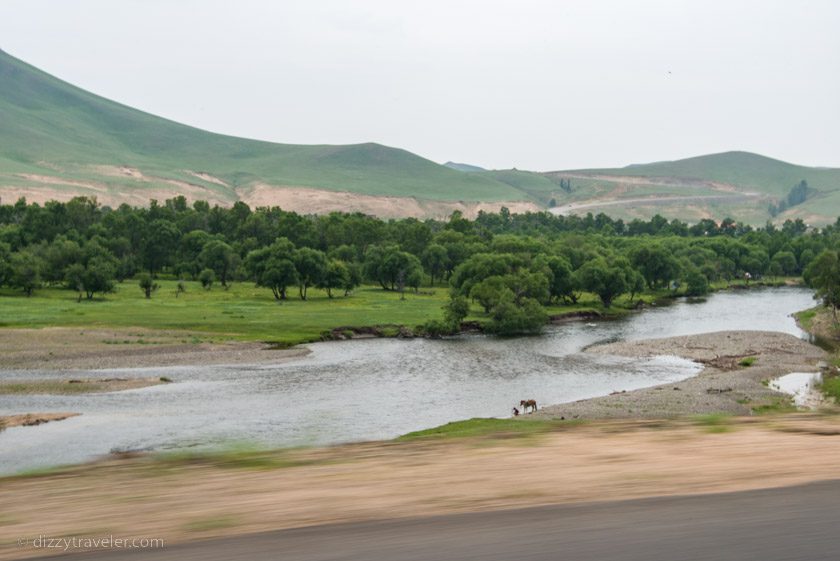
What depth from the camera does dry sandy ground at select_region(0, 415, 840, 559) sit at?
25.3ft

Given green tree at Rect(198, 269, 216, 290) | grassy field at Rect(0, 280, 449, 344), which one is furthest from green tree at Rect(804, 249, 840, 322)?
green tree at Rect(198, 269, 216, 290)

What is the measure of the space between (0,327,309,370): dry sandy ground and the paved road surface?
185 ft

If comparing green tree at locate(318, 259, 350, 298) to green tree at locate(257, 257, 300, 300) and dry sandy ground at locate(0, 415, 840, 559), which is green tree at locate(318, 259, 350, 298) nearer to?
green tree at locate(257, 257, 300, 300)

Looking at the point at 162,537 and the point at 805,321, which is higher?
the point at 162,537

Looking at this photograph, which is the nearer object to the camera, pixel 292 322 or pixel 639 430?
pixel 639 430

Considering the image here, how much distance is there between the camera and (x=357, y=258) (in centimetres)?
14312

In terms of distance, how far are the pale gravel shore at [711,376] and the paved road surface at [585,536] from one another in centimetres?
1731

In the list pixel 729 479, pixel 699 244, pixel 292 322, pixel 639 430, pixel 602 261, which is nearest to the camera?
pixel 729 479

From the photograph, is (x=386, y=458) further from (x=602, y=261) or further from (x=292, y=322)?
(x=602, y=261)

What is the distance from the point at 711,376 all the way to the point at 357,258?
92459 mm

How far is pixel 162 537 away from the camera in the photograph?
715 cm

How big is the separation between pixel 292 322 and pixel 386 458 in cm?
7340

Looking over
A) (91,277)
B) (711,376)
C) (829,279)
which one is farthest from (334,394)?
(91,277)

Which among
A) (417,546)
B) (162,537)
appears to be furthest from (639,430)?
(162,537)
